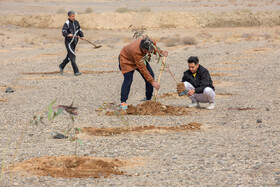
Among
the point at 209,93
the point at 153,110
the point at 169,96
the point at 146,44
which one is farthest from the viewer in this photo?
the point at 169,96

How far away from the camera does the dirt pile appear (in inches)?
1807

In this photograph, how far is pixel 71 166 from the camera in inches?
224

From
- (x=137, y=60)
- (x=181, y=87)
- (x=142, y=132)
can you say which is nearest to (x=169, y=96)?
(x=181, y=87)

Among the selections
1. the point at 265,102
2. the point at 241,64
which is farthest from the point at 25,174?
the point at 241,64

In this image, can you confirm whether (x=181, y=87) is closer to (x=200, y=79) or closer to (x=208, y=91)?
(x=200, y=79)

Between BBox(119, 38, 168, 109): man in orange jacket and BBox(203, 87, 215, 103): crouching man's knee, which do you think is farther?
BBox(203, 87, 215, 103): crouching man's knee

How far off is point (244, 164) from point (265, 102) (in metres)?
4.89

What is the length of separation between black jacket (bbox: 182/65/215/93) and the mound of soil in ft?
11.8

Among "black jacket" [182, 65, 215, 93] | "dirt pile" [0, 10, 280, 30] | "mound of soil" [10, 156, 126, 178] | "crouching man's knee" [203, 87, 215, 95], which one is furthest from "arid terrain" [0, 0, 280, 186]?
"dirt pile" [0, 10, 280, 30]

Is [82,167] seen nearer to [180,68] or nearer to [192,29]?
[180,68]

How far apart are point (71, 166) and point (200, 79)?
4.06 m

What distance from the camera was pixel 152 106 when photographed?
30.1ft

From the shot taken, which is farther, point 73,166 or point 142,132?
point 142,132

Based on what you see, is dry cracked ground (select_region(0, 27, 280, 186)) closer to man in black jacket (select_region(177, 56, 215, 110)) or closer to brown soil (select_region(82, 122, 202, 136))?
brown soil (select_region(82, 122, 202, 136))
